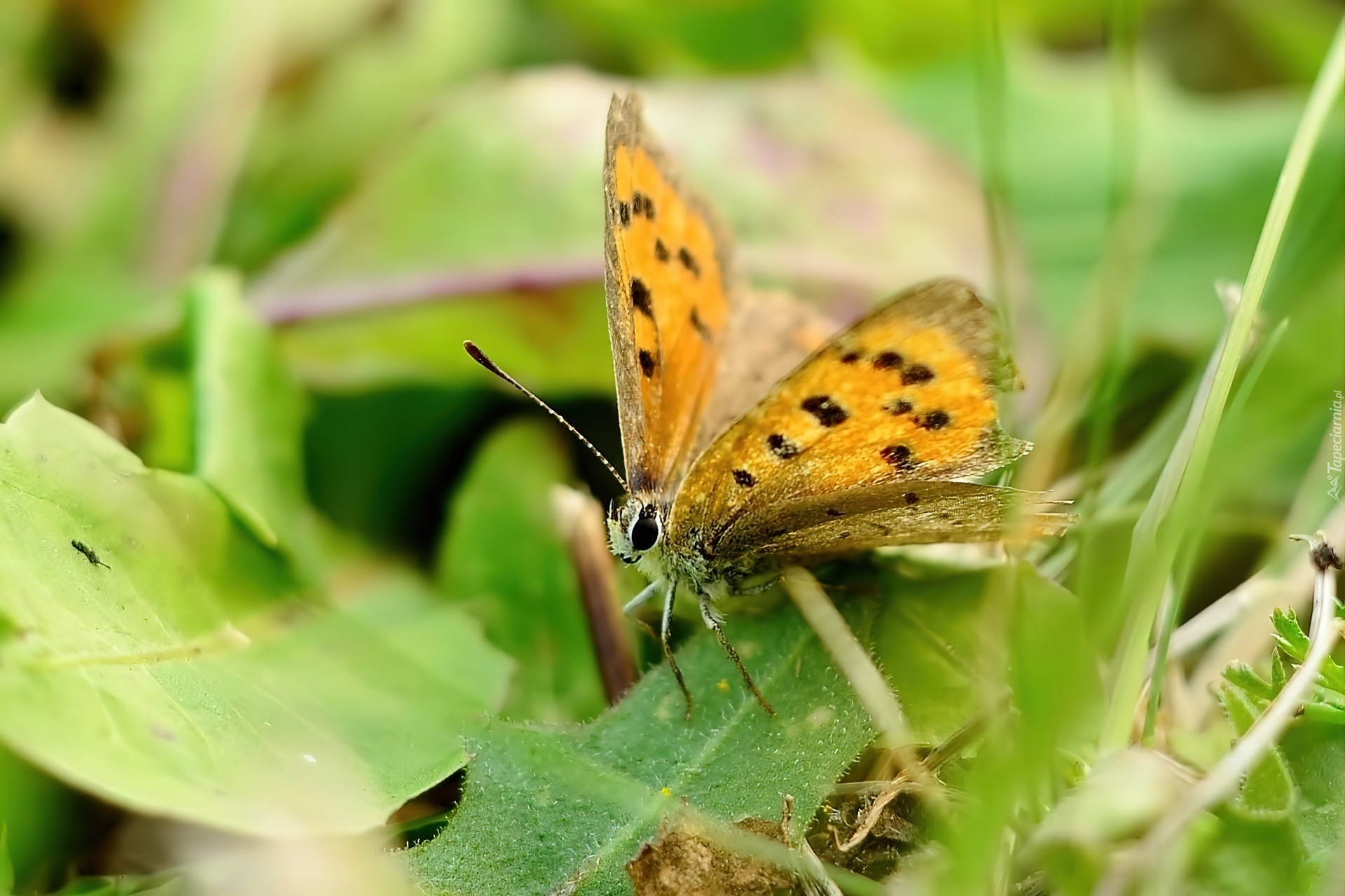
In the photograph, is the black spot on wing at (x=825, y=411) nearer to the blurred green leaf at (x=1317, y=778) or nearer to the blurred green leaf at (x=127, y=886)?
the blurred green leaf at (x=1317, y=778)

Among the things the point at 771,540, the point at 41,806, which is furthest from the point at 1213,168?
the point at 41,806

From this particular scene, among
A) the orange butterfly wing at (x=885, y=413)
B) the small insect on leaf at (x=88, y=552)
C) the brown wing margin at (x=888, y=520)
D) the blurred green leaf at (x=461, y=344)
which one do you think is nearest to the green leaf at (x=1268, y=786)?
the brown wing margin at (x=888, y=520)

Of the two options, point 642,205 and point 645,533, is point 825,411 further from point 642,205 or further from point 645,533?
point 642,205

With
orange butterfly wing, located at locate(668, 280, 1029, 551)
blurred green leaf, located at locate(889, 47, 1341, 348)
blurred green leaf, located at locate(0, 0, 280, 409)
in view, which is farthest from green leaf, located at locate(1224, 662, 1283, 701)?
blurred green leaf, located at locate(0, 0, 280, 409)

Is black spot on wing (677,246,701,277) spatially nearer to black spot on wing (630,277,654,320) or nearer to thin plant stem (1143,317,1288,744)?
black spot on wing (630,277,654,320)

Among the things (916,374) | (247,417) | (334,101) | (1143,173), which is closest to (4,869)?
(247,417)

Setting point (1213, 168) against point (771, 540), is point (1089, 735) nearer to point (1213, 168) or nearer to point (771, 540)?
point (771, 540)
